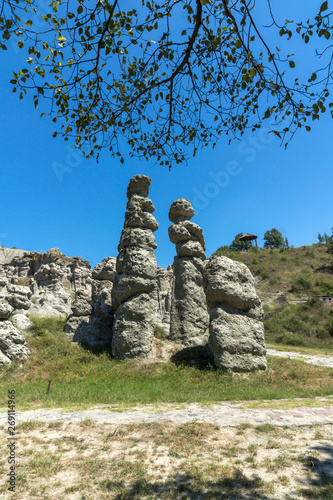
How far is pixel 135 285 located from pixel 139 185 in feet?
15.9

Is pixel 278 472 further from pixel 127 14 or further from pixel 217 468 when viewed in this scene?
pixel 127 14

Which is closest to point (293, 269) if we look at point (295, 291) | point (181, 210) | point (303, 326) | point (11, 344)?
point (295, 291)

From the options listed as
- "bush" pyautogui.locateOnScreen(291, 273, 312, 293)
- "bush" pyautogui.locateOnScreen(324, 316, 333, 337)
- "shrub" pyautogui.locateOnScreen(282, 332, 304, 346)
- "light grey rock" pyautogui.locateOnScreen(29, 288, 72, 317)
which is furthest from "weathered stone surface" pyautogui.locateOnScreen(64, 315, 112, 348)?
"bush" pyautogui.locateOnScreen(291, 273, 312, 293)

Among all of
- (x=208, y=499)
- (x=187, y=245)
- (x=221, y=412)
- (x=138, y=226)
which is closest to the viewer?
Answer: (x=208, y=499)

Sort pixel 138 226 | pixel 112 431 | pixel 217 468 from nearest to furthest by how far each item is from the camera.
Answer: pixel 217 468, pixel 112 431, pixel 138 226

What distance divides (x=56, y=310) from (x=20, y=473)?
16.3 metres

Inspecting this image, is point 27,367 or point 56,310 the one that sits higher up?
point 56,310

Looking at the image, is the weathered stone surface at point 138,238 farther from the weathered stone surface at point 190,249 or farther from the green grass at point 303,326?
the green grass at point 303,326

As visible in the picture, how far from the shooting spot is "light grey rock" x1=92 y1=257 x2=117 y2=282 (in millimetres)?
15648

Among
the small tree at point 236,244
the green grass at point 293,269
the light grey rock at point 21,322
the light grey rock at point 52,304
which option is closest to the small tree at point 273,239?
the small tree at point 236,244

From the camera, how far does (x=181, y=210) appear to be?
15.2m

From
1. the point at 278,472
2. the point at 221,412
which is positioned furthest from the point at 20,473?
the point at 221,412

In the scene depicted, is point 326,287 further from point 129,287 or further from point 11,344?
point 11,344

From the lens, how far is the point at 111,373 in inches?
385
